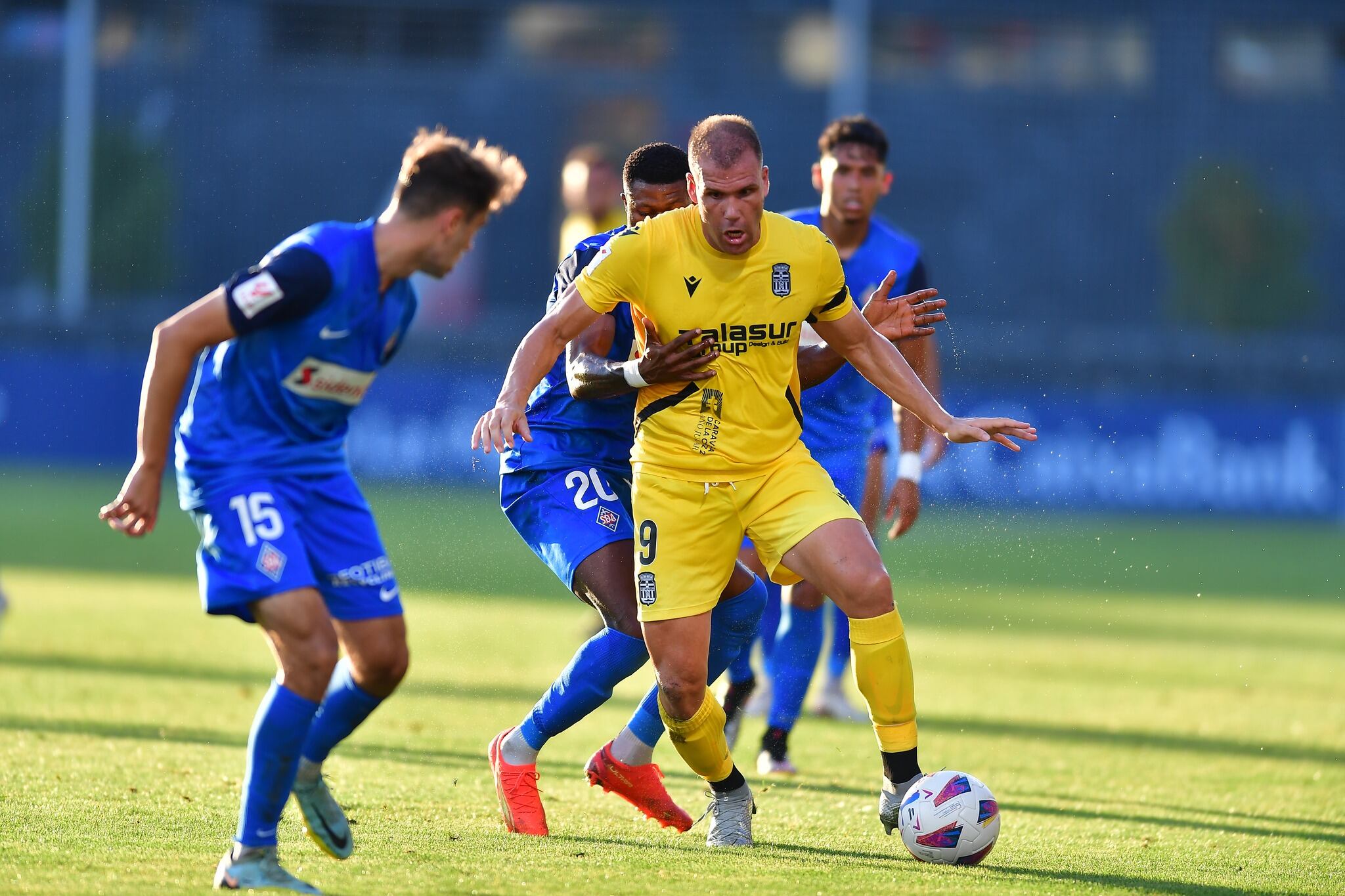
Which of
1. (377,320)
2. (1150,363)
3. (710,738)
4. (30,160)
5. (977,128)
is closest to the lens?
(377,320)

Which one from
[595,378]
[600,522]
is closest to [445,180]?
[595,378]

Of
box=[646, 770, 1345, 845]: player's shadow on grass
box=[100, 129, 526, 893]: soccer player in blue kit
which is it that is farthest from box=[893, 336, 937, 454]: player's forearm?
box=[100, 129, 526, 893]: soccer player in blue kit

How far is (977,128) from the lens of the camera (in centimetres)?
3753

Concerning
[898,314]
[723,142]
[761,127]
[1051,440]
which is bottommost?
[1051,440]

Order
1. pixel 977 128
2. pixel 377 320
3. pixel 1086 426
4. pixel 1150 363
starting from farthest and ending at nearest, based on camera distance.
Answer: pixel 977 128, pixel 1150 363, pixel 1086 426, pixel 377 320

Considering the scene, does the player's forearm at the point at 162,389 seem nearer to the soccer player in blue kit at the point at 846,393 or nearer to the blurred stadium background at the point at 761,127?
the soccer player in blue kit at the point at 846,393

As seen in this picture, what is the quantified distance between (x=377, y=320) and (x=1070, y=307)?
31744 mm

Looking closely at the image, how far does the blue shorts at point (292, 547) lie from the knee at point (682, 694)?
88cm

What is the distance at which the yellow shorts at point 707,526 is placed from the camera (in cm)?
517

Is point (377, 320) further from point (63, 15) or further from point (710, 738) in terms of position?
point (63, 15)

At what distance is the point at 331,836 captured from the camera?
4.78 meters

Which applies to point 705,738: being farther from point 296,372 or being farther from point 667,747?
point 667,747

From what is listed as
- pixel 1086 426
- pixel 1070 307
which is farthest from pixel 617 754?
pixel 1070 307

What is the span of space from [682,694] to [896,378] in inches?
47.0
